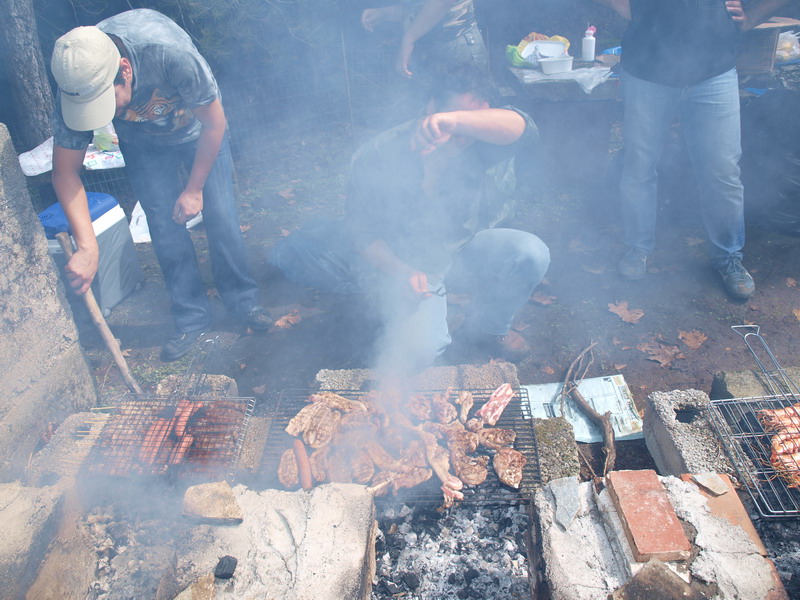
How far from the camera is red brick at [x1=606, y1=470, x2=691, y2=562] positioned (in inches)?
100

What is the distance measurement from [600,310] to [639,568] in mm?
3592

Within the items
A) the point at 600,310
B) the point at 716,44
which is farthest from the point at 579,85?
the point at 600,310

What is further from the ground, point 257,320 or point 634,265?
point 257,320

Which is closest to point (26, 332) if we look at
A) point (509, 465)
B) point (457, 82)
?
point (509, 465)

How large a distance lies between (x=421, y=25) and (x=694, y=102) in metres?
3.49

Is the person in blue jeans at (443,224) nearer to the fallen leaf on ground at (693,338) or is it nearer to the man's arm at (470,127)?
the man's arm at (470,127)

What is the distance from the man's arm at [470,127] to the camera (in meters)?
3.72

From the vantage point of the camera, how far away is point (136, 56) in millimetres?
3934

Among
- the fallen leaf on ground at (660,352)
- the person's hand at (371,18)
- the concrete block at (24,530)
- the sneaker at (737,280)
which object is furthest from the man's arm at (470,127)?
the person's hand at (371,18)

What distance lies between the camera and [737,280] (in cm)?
557

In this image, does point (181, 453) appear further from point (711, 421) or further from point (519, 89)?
point (519, 89)

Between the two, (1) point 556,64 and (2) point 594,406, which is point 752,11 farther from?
(2) point 594,406

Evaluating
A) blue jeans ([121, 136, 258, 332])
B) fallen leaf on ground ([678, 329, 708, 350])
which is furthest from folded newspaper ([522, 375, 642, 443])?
blue jeans ([121, 136, 258, 332])

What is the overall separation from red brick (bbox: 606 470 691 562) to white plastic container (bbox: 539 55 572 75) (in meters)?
6.61
